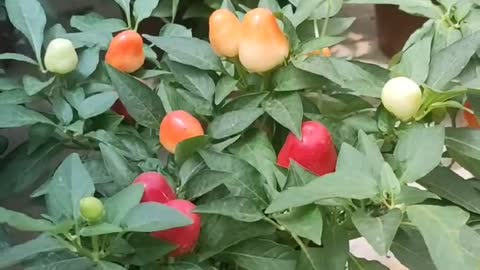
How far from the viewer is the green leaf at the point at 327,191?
1.73ft

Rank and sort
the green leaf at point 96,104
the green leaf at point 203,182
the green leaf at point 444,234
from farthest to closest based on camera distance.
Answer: the green leaf at point 96,104 → the green leaf at point 203,182 → the green leaf at point 444,234

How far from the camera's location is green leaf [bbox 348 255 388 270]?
2.01 feet

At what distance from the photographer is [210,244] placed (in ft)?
1.99

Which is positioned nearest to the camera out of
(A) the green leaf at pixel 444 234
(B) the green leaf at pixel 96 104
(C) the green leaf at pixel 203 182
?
(A) the green leaf at pixel 444 234

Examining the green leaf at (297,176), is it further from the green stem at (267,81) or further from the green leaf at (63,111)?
the green leaf at (63,111)

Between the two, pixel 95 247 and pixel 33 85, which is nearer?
pixel 95 247

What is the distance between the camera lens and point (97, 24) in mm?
809

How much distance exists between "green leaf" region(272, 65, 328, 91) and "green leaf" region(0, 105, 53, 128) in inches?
8.0

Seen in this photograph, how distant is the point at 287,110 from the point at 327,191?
0.42ft

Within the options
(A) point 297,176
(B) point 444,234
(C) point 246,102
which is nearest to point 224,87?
(C) point 246,102

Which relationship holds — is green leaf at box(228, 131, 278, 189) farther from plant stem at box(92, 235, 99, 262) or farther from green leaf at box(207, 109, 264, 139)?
plant stem at box(92, 235, 99, 262)

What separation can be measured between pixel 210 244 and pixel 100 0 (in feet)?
2.15

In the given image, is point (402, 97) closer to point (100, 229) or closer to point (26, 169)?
point (100, 229)

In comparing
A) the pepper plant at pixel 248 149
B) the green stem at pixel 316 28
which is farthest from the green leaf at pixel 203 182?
the green stem at pixel 316 28
